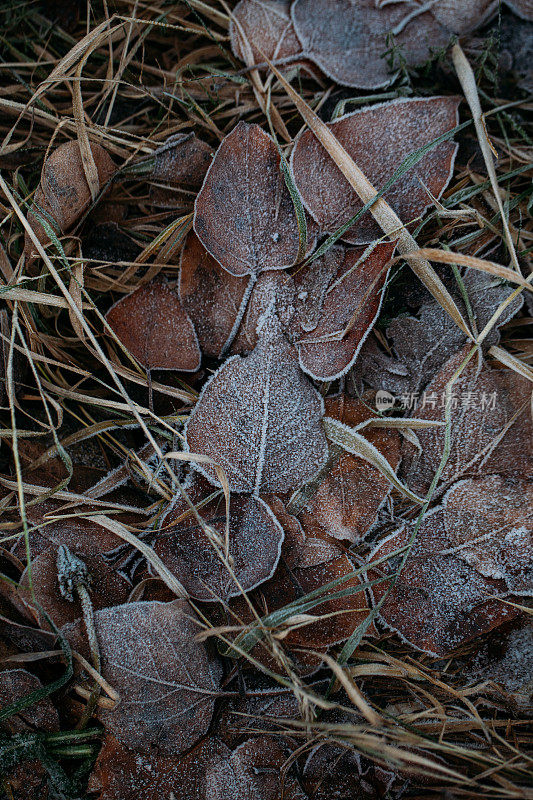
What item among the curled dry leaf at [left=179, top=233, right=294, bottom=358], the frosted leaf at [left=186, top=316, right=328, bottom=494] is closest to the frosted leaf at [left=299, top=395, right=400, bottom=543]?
the frosted leaf at [left=186, top=316, right=328, bottom=494]

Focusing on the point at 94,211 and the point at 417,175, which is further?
the point at 94,211

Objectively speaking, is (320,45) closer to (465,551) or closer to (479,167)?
(479,167)

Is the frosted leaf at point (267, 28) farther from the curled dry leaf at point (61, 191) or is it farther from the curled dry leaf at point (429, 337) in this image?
the curled dry leaf at point (429, 337)

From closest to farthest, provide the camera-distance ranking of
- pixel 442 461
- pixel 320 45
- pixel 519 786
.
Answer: pixel 519 786, pixel 442 461, pixel 320 45

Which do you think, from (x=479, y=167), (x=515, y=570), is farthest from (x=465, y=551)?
(x=479, y=167)

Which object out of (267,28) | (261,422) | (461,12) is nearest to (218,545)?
(261,422)

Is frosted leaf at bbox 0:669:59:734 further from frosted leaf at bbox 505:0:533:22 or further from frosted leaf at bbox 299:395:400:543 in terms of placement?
frosted leaf at bbox 505:0:533:22

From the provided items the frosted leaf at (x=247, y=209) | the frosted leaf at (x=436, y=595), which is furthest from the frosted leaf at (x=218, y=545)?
the frosted leaf at (x=247, y=209)
